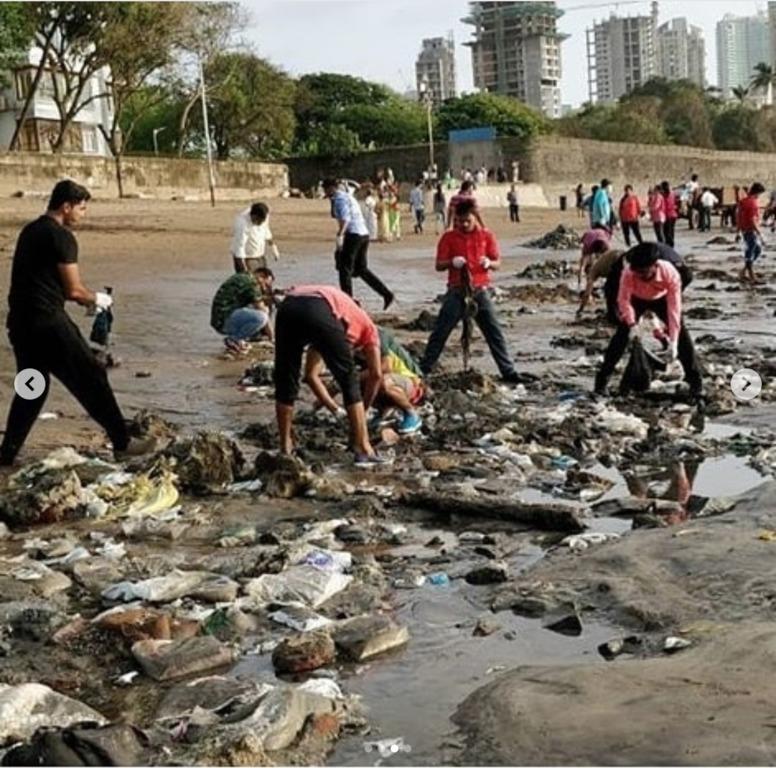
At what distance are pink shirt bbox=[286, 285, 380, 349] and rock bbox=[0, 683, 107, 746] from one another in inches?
135

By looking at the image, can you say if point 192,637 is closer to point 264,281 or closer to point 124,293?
point 264,281

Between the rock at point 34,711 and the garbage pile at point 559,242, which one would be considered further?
the garbage pile at point 559,242

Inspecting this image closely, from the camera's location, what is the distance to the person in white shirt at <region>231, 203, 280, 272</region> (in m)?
12.1

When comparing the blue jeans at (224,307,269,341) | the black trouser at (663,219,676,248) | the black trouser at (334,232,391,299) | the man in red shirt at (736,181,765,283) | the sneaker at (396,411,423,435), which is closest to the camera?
the sneaker at (396,411,423,435)

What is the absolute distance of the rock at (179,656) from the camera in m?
4.18

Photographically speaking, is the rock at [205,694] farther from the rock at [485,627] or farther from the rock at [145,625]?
the rock at [485,627]

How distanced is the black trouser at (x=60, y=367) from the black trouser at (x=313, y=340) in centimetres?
105

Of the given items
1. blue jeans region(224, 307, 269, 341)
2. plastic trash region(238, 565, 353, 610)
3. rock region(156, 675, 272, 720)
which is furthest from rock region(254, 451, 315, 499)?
blue jeans region(224, 307, 269, 341)

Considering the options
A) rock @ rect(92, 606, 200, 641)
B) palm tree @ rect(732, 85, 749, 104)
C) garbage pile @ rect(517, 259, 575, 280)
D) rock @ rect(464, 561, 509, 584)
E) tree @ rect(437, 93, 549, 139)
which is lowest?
rock @ rect(464, 561, 509, 584)

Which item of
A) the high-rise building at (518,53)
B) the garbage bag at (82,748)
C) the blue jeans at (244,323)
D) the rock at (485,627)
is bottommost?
the rock at (485,627)

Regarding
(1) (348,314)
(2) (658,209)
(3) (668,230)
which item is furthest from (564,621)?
(3) (668,230)

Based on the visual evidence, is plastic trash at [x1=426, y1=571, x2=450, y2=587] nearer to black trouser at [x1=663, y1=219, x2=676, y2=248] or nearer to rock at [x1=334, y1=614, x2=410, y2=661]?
rock at [x1=334, y1=614, x2=410, y2=661]

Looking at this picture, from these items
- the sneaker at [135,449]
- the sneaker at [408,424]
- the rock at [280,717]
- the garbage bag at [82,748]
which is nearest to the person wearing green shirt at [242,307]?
the sneaker at [408,424]

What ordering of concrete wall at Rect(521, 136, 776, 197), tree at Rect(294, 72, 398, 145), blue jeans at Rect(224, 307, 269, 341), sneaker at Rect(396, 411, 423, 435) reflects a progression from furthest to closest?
1. tree at Rect(294, 72, 398, 145)
2. concrete wall at Rect(521, 136, 776, 197)
3. blue jeans at Rect(224, 307, 269, 341)
4. sneaker at Rect(396, 411, 423, 435)
